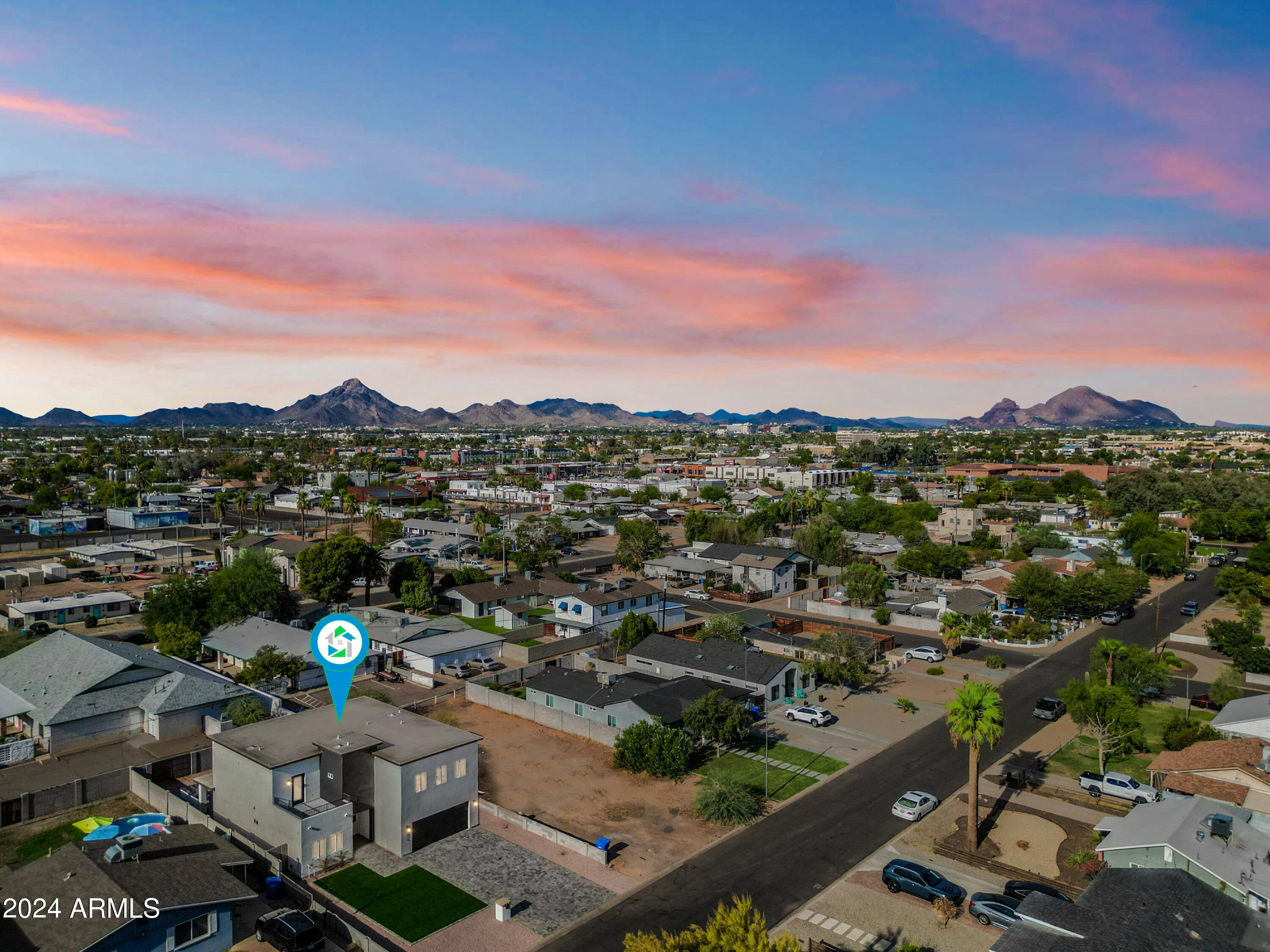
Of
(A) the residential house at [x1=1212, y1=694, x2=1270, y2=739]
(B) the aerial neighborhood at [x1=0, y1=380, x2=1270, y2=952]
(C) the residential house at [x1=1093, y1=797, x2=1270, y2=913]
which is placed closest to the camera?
(C) the residential house at [x1=1093, y1=797, x2=1270, y2=913]

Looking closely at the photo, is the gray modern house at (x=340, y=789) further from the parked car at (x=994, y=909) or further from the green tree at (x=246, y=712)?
the parked car at (x=994, y=909)

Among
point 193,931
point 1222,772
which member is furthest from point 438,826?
point 1222,772

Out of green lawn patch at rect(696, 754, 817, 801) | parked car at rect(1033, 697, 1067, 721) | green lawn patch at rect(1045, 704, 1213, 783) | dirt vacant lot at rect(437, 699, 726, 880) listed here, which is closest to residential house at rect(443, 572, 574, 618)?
dirt vacant lot at rect(437, 699, 726, 880)

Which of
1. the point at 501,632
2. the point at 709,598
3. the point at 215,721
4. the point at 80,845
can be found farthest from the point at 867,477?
the point at 80,845

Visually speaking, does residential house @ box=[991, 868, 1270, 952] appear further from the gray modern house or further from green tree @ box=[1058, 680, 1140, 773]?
the gray modern house

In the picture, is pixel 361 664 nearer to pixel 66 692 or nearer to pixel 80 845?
pixel 66 692

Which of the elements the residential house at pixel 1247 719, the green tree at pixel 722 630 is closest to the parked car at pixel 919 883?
the residential house at pixel 1247 719

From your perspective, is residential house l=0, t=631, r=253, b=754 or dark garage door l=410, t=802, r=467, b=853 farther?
residential house l=0, t=631, r=253, b=754
